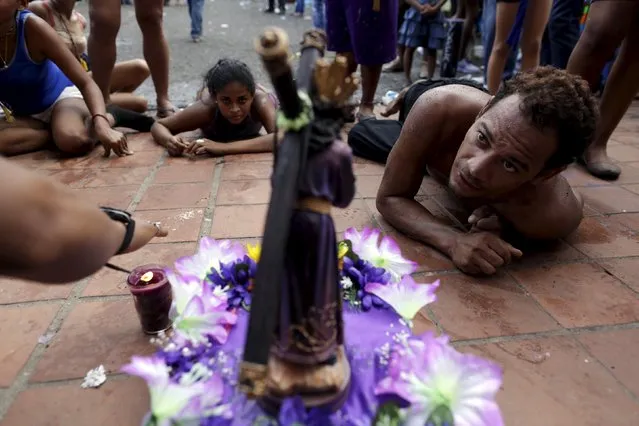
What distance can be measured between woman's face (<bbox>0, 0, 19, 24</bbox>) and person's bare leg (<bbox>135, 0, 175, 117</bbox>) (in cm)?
87

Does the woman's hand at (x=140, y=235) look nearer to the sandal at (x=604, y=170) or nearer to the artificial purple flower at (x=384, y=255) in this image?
the artificial purple flower at (x=384, y=255)

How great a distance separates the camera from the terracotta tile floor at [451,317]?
1.29 m

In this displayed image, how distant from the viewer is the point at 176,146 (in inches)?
125

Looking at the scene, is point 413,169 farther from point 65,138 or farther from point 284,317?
point 65,138

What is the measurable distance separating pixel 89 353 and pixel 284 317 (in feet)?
2.59

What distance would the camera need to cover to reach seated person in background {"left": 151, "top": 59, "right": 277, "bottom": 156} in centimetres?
315

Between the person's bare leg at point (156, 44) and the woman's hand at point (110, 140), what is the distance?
856mm

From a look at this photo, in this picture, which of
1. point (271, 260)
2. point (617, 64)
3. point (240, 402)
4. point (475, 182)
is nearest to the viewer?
point (271, 260)

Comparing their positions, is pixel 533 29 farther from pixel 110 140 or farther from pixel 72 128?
pixel 72 128

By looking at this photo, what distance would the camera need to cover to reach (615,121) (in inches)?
118

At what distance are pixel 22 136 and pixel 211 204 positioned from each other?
5.40 ft

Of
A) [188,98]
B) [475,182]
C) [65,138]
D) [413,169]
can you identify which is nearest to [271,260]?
[475,182]

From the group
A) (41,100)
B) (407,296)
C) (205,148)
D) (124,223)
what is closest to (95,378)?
(124,223)

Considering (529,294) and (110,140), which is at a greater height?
(529,294)
